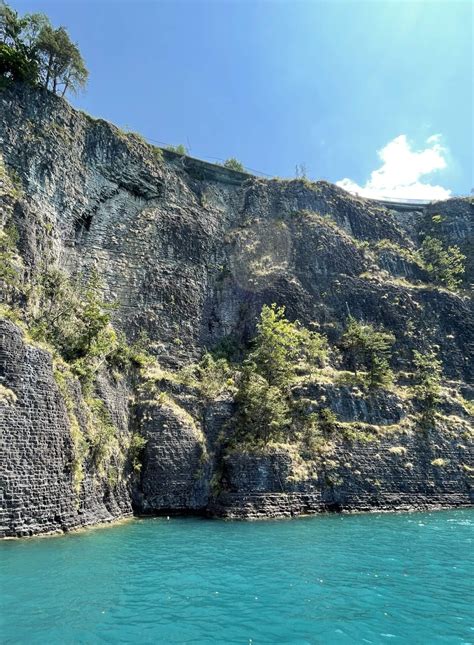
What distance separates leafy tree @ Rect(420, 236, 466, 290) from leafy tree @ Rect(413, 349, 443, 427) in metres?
9.26

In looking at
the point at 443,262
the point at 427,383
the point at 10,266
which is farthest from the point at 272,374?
the point at 443,262

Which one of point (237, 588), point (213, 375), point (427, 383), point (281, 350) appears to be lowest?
point (237, 588)

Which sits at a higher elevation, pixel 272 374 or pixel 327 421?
pixel 272 374

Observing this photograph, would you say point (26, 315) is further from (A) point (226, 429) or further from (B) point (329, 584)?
(B) point (329, 584)

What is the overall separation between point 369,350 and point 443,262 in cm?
1625

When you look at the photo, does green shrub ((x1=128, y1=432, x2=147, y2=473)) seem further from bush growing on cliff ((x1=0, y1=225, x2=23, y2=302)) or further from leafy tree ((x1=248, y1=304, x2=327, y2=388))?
bush growing on cliff ((x1=0, y1=225, x2=23, y2=302))

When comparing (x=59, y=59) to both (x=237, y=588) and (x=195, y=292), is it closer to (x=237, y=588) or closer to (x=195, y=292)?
(x=195, y=292)

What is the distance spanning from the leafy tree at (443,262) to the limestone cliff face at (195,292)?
3.97 ft

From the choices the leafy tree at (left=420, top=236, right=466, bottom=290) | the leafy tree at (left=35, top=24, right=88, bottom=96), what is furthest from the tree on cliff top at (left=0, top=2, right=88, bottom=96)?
the leafy tree at (left=420, top=236, right=466, bottom=290)

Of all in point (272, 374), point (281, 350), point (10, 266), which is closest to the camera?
point (10, 266)

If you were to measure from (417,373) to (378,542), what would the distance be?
769 inches

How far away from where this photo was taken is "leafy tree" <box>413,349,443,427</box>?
2947 centimetres

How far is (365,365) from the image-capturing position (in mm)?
33094

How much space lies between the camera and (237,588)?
1070 centimetres
